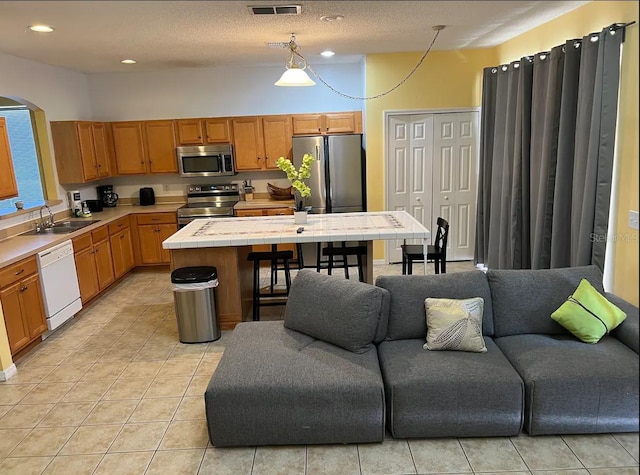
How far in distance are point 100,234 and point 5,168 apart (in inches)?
43.8

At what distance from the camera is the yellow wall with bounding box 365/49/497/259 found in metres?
5.56

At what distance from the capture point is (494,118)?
5148mm

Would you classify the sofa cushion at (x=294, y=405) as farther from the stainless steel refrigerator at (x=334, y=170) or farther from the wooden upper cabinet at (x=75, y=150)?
the wooden upper cabinet at (x=75, y=150)

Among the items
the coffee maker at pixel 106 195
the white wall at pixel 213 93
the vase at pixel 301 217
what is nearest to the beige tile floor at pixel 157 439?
the vase at pixel 301 217

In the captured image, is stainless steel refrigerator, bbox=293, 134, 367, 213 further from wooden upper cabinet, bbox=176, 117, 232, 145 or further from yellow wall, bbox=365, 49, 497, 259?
wooden upper cabinet, bbox=176, 117, 232, 145

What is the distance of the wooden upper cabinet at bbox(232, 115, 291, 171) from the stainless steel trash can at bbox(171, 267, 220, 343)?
2.62m

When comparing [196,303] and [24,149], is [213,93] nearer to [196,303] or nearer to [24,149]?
[24,149]

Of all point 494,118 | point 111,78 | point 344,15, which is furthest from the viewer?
point 111,78

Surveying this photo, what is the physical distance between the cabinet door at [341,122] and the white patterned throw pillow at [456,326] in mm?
3743

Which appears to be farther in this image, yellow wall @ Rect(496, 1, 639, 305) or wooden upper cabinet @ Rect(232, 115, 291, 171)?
wooden upper cabinet @ Rect(232, 115, 291, 171)

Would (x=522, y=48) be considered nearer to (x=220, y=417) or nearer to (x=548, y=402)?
(x=548, y=402)

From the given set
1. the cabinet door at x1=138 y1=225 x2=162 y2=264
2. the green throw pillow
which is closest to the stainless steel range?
the cabinet door at x1=138 y1=225 x2=162 y2=264

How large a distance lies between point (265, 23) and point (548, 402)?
3266 mm

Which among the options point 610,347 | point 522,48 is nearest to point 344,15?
point 522,48
